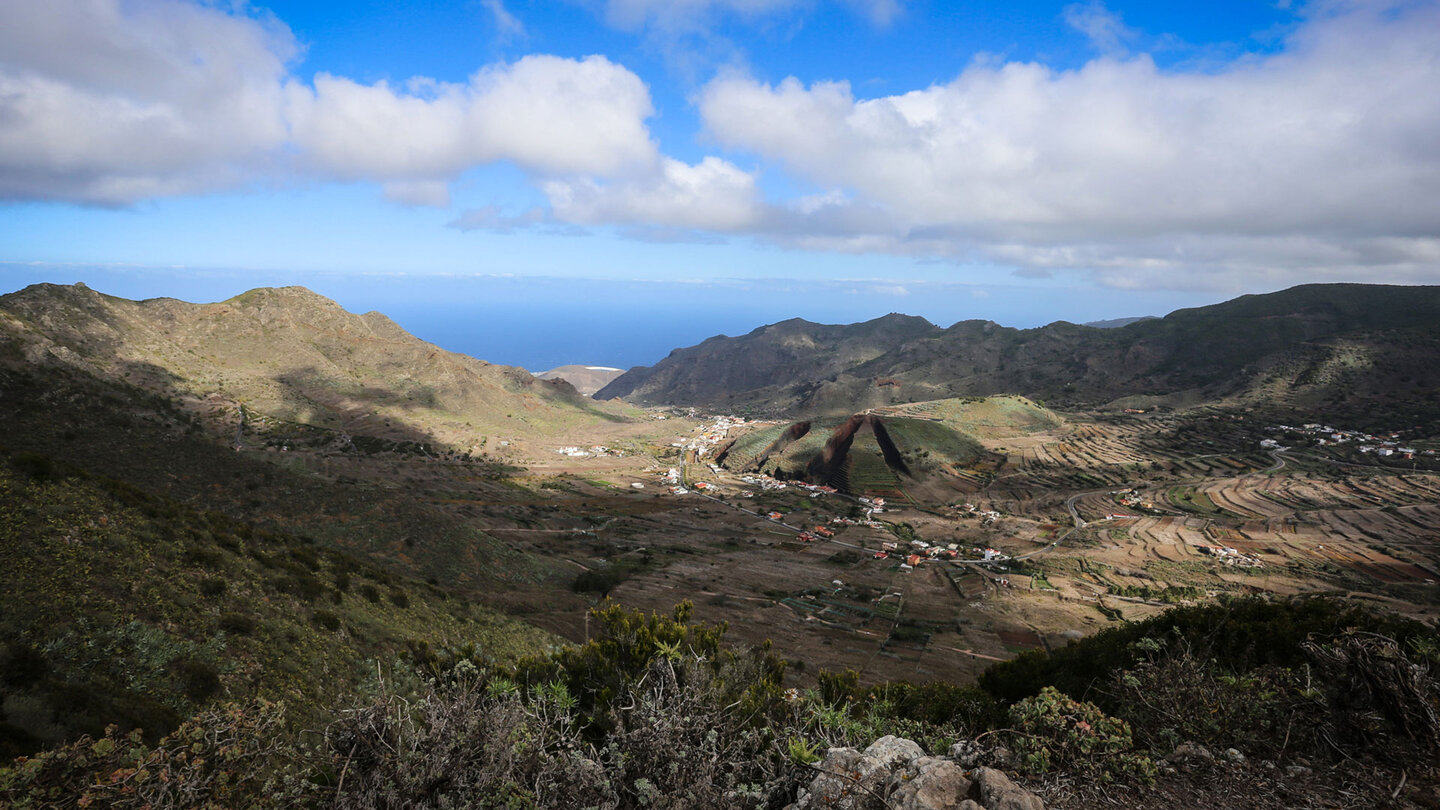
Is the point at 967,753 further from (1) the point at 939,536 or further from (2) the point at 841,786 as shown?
(1) the point at 939,536

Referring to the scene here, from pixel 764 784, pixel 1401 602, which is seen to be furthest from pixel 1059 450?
pixel 764 784

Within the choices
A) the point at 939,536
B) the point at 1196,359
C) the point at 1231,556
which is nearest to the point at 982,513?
the point at 939,536

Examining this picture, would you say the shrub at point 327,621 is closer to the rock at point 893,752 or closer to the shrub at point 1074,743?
the rock at point 893,752

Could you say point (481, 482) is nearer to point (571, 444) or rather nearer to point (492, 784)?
point (571, 444)

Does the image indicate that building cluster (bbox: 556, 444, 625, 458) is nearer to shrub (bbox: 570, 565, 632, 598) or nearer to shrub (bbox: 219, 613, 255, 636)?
shrub (bbox: 570, 565, 632, 598)

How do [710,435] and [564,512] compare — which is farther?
[710,435]

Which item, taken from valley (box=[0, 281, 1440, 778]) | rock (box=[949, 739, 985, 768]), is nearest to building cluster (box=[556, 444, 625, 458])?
valley (box=[0, 281, 1440, 778])
